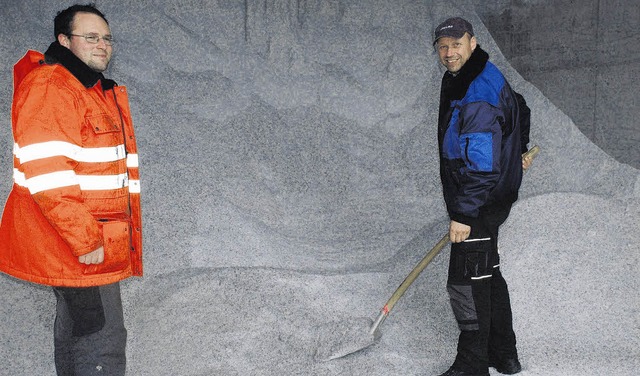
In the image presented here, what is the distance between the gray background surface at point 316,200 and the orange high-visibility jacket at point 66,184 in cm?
81

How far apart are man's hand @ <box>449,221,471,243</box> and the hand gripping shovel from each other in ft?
0.97

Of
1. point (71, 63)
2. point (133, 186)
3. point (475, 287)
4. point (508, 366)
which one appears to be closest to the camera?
point (71, 63)

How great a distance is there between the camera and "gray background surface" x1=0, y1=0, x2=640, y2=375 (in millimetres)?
2316

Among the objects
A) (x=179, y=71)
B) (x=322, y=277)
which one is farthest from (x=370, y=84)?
(x=322, y=277)

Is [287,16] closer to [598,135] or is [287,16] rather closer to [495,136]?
[598,135]

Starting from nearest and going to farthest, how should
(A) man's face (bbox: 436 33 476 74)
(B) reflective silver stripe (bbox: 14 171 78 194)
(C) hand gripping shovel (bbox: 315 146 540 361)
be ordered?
(B) reflective silver stripe (bbox: 14 171 78 194) < (A) man's face (bbox: 436 33 476 74) < (C) hand gripping shovel (bbox: 315 146 540 361)

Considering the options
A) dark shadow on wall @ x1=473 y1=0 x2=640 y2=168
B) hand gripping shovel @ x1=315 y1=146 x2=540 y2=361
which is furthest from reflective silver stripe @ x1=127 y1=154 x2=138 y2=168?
dark shadow on wall @ x1=473 y1=0 x2=640 y2=168

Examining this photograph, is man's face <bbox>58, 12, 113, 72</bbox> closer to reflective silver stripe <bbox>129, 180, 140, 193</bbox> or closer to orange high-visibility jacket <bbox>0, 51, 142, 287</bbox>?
orange high-visibility jacket <bbox>0, 51, 142, 287</bbox>

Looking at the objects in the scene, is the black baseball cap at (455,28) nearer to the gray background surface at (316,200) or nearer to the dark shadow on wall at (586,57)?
the gray background surface at (316,200)

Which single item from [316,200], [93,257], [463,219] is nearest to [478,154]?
[463,219]

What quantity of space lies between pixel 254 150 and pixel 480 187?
1.93 meters

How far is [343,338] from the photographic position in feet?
7.17

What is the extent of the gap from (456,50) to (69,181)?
1.20 metres

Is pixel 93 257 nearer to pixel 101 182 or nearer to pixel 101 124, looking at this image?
pixel 101 182
